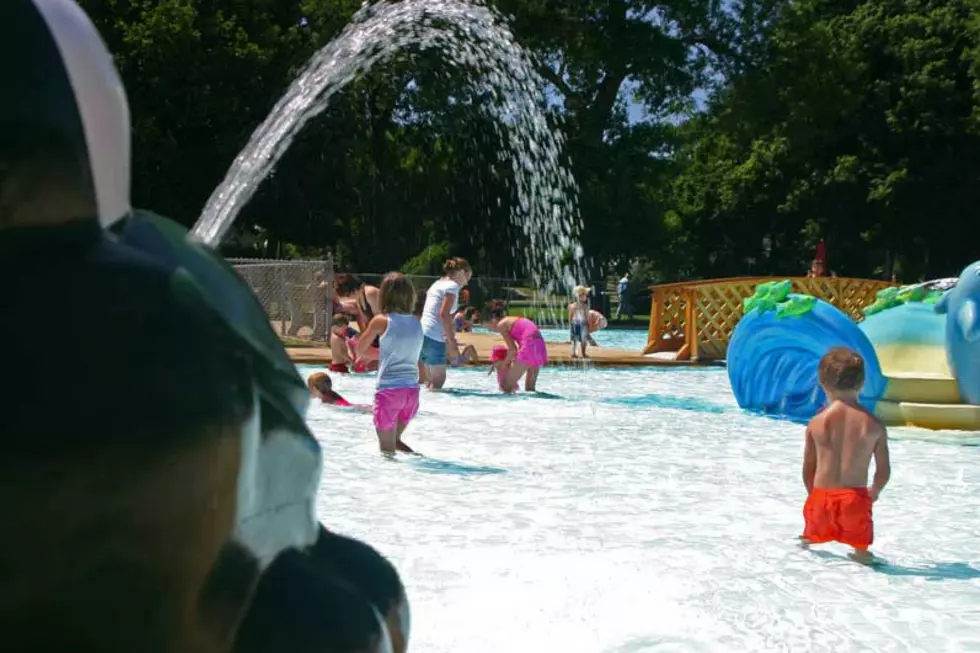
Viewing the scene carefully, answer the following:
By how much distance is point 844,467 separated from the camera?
5430mm

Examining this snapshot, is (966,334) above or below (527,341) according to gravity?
above

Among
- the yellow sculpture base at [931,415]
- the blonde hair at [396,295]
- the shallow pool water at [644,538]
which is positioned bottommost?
the shallow pool water at [644,538]

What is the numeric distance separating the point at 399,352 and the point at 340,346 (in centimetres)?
678

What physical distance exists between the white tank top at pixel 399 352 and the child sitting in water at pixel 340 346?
21.3 ft

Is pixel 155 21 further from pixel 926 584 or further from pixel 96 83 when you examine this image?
pixel 96 83

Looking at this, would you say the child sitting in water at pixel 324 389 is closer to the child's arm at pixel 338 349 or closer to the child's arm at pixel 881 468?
the child's arm at pixel 338 349

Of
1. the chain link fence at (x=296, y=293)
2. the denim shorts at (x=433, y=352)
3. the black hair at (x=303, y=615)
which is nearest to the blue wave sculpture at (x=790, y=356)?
the denim shorts at (x=433, y=352)

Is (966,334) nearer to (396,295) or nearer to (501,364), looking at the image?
(501,364)

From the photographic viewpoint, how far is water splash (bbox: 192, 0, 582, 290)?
1878cm

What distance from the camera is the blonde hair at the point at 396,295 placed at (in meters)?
8.02

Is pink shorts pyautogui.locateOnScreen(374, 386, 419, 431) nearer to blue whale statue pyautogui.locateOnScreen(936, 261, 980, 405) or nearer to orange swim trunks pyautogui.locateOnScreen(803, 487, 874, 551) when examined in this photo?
orange swim trunks pyautogui.locateOnScreen(803, 487, 874, 551)

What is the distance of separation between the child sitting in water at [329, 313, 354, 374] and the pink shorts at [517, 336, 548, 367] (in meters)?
2.49

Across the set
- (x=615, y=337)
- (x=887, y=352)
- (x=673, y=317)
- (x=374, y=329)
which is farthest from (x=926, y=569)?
(x=615, y=337)

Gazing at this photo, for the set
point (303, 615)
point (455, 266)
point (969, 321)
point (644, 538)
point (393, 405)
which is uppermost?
point (455, 266)
